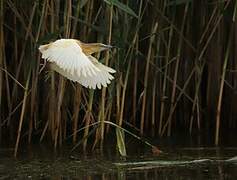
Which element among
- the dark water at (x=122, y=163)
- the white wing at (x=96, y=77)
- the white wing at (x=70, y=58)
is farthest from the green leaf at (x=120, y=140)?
the white wing at (x=70, y=58)

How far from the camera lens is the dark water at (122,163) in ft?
13.2

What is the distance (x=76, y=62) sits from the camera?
388cm

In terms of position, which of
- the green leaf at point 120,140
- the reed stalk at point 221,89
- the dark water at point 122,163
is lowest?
the dark water at point 122,163

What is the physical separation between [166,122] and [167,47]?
62 centimetres

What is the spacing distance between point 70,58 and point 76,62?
0.06m

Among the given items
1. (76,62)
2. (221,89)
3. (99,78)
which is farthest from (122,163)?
(221,89)

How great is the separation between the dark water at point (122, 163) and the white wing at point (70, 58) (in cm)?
64

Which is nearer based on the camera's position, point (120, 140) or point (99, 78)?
point (99, 78)

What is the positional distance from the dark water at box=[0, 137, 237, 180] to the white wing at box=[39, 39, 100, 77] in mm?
636

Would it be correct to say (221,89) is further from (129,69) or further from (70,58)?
(70,58)

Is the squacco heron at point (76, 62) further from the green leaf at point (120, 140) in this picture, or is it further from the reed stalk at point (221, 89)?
the reed stalk at point (221, 89)

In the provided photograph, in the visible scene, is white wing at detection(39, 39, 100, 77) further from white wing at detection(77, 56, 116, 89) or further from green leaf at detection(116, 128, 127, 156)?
green leaf at detection(116, 128, 127, 156)

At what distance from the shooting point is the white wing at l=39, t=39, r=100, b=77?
151 inches

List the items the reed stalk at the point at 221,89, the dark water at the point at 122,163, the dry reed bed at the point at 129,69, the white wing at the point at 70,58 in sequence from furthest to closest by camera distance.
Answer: the reed stalk at the point at 221,89
the dry reed bed at the point at 129,69
the dark water at the point at 122,163
the white wing at the point at 70,58
